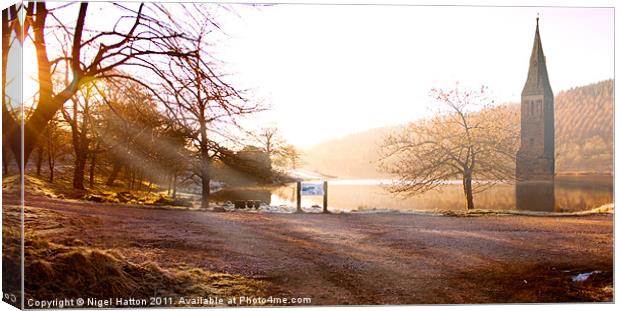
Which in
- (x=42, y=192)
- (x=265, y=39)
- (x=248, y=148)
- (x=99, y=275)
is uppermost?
(x=265, y=39)

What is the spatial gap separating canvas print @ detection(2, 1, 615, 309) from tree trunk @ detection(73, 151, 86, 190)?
0.09 ft

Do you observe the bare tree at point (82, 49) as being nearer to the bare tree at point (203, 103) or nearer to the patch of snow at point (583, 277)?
the bare tree at point (203, 103)

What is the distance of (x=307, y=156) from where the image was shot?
1011cm

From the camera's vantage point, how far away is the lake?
10.1 meters

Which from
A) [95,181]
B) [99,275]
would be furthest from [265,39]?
[99,275]

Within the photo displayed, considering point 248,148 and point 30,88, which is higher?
point 30,88

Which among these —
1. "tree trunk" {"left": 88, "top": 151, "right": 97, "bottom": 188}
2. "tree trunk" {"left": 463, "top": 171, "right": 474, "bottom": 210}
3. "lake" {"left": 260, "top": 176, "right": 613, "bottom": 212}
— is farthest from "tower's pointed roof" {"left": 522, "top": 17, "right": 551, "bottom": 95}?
"tree trunk" {"left": 88, "top": 151, "right": 97, "bottom": 188}

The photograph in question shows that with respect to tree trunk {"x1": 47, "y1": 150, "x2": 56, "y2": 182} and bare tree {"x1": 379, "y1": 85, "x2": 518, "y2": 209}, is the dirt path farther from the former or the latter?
bare tree {"x1": 379, "y1": 85, "x2": 518, "y2": 209}

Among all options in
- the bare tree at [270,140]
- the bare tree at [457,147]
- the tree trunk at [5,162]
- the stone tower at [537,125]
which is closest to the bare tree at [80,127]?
the tree trunk at [5,162]

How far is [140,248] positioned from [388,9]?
443 centimetres

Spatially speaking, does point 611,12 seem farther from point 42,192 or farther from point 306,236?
point 42,192

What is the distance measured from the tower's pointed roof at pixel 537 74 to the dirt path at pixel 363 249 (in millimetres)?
1746

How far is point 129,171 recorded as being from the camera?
9.62m

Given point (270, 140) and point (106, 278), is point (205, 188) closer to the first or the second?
point (270, 140)
